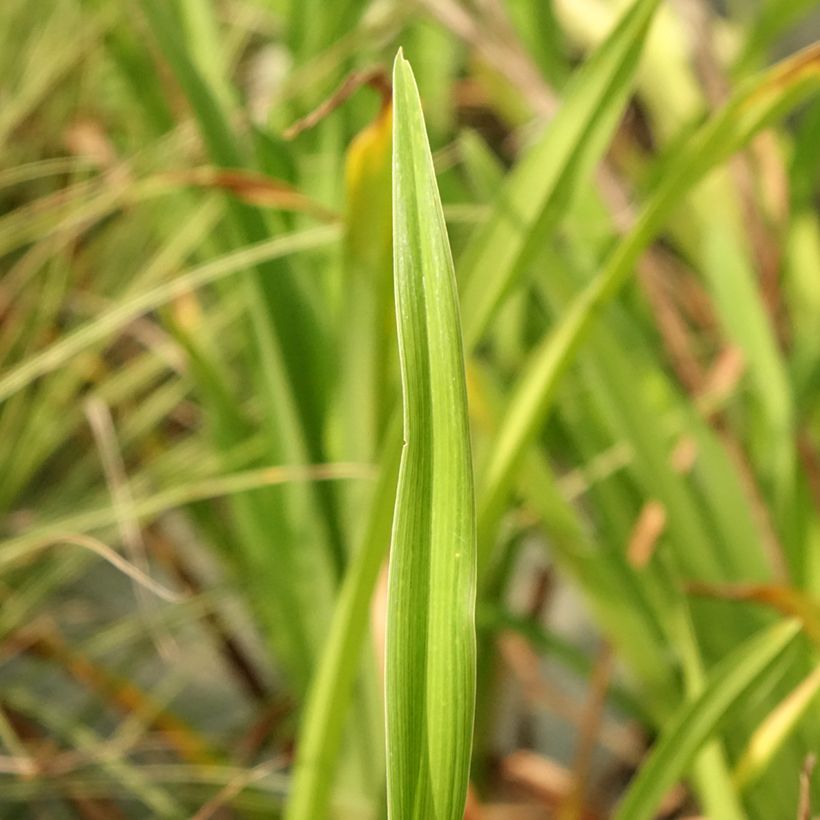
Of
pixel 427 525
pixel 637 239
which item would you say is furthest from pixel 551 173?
pixel 427 525

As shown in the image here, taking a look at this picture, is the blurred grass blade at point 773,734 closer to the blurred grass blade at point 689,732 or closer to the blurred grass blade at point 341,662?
the blurred grass blade at point 689,732

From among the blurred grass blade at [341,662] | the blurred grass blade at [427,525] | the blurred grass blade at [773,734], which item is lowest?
the blurred grass blade at [773,734]

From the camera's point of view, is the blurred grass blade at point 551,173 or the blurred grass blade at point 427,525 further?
the blurred grass blade at point 551,173

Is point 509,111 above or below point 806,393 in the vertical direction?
above

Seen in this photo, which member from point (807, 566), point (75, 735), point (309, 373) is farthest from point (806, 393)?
point (75, 735)

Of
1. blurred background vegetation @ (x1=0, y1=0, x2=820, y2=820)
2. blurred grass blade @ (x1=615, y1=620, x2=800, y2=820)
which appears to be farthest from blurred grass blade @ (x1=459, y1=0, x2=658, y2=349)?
blurred grass blade @ (x1=615, y1=620, x2=800, y2=820)

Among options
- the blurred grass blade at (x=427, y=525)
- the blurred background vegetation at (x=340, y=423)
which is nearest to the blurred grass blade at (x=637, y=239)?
the blurred background vegetation at (x=340, y=423)

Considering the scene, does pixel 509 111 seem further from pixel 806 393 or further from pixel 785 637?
pixel 785 637
